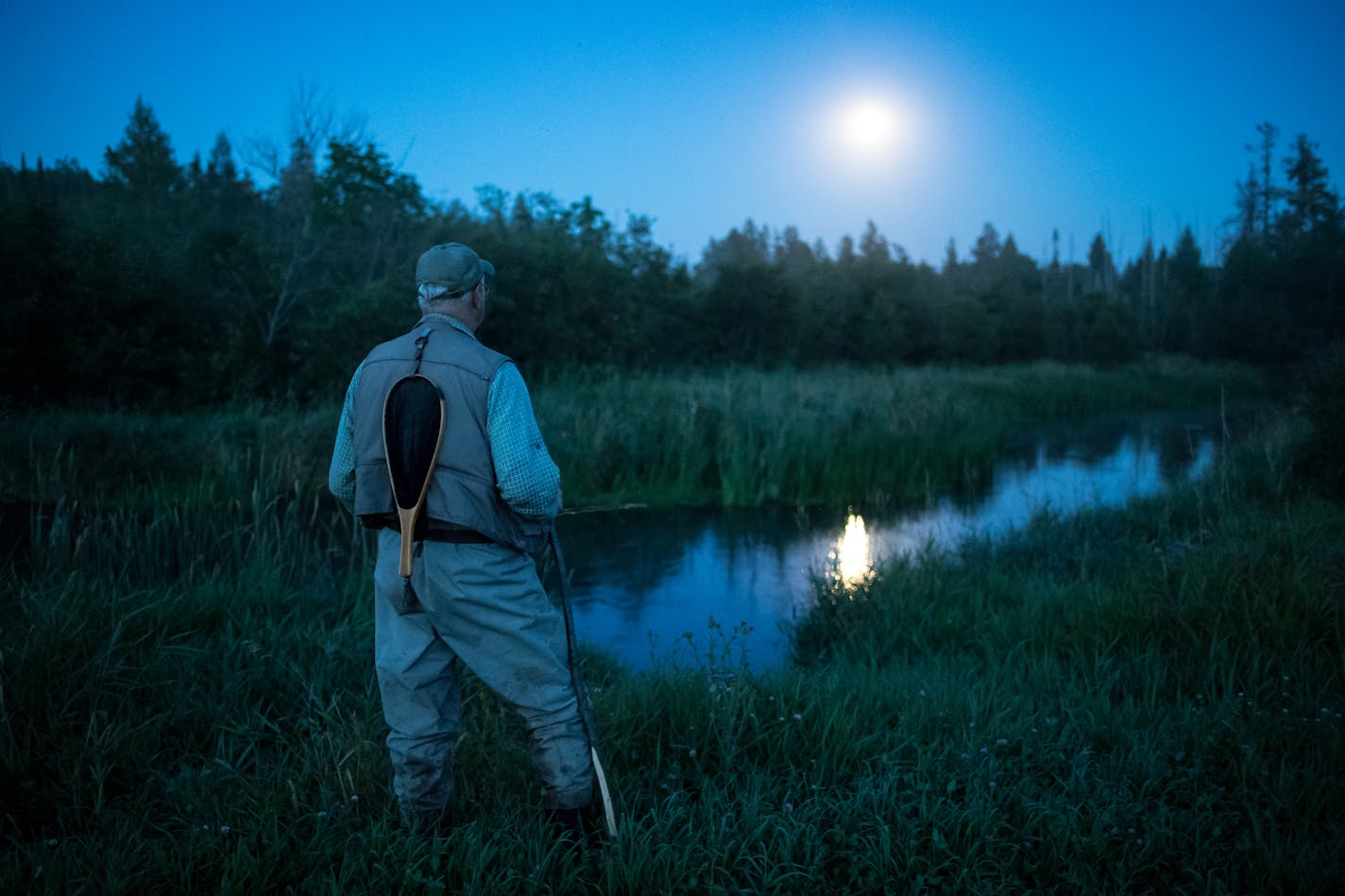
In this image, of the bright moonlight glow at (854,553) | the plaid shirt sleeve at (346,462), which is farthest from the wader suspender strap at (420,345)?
the bright moonlight glow at (854,553)

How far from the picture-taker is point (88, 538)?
19.8ft

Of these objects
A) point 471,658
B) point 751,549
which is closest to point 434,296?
point 471,658

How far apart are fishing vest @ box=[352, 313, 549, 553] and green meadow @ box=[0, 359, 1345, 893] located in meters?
0.93

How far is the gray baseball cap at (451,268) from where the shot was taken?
9.03 ft

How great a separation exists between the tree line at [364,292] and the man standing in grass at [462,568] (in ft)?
38.3

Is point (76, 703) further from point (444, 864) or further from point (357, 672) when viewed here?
point (444, 864)

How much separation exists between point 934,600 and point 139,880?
15.1 feet

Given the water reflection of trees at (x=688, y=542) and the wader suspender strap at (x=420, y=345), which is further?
the water reflection of trees at (x=688, y=542)

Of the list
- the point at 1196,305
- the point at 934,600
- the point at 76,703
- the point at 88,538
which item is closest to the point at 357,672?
the point at 76,703

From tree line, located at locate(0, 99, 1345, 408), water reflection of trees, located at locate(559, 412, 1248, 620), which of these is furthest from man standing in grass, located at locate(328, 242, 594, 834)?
tree line, located at locate(0, 99, 1345, 408)

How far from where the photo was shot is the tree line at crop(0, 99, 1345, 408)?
1259 centimetres

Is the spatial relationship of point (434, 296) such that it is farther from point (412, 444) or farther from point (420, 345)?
point (412, 444)

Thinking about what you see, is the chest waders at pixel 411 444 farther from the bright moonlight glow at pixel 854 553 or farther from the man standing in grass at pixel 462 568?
the bright moonlight glow at pixel 854 553

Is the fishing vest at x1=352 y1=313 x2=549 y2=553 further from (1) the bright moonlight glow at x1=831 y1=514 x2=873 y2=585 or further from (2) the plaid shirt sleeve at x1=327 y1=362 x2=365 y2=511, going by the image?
(1) the bright moonlight glow at x1=831 y1=514 x2=873 y2=585
